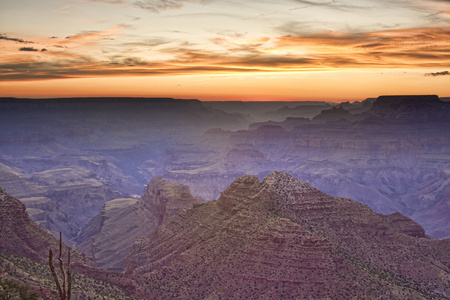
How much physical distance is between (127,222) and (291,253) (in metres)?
70.0

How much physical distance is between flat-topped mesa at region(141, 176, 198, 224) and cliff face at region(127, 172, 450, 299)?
24.0m

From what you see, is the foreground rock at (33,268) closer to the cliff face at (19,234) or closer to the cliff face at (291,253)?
the cliff face at (19,234)

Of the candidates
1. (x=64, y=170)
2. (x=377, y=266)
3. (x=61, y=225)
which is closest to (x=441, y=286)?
(x=377, y=266)

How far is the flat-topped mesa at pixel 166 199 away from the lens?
10269cm

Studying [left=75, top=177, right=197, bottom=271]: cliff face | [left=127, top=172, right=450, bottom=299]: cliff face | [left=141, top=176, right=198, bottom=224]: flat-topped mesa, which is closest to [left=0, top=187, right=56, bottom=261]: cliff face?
[left=127, top=172, right=450, bottom=299]: cliff face

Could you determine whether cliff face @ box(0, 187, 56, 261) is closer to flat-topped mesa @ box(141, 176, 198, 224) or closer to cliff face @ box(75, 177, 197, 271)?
cliff face @ box(75, 177, 197, 271)

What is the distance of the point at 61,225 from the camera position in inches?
5723

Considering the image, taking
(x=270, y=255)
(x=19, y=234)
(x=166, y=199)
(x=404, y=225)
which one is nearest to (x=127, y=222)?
(x=166, y=199)

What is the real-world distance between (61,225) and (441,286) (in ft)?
346

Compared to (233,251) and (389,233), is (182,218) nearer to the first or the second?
→ (233,251)

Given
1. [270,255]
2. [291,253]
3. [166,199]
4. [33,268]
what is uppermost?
[291,253]

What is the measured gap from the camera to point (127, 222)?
123 meters

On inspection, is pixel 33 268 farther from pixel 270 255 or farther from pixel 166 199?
pixel 166 199

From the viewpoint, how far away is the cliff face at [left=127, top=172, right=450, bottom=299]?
5662cm
